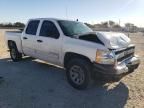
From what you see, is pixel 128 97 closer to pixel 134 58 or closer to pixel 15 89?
pixel 134 58

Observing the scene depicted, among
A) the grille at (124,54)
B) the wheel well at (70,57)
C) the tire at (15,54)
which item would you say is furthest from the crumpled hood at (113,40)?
the tire at (15,54)

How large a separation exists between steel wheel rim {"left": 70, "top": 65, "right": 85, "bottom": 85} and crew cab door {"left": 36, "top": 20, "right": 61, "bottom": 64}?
2.59 feet

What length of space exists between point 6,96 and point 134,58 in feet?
12.2

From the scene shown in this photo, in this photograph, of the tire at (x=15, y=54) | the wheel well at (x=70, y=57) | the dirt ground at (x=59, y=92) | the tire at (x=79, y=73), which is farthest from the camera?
the tire at (x=15, y=54)

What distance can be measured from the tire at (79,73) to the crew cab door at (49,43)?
75cm

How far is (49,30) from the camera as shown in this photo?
22.1 feet

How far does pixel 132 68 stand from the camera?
5746mm

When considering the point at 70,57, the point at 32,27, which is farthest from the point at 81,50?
the point at 32,27

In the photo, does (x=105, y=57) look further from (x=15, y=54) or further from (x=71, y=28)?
(x=15, y=54)

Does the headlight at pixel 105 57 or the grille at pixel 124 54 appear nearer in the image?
the headlight at pixel 105 57

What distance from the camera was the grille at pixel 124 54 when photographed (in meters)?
5.28

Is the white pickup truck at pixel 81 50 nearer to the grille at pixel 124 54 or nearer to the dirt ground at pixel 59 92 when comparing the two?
the grille at pixel 124 54

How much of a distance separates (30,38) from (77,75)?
2.75m

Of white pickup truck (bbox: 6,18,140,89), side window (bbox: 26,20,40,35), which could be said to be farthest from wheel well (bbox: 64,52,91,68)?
side window (bbox: 26,20,40,35)
